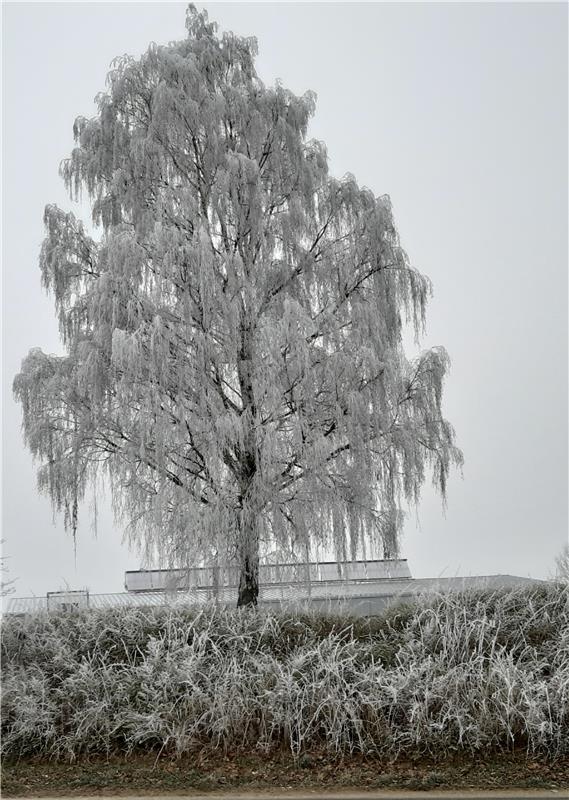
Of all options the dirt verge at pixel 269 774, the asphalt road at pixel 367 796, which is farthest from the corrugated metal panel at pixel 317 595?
the asphalt road at pixel 367 796

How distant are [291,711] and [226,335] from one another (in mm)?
5631

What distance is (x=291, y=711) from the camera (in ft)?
25.3

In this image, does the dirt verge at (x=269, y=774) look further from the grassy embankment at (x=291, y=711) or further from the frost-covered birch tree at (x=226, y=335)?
the frost-covered birch tree at (x=226, y=335)

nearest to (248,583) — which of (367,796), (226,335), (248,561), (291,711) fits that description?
(248,561)

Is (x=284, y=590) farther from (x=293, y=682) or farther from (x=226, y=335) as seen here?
(x=293, y=682)

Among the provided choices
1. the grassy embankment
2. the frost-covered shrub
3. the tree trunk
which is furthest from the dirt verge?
the tree trunk

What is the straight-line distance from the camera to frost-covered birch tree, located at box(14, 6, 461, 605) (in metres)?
11.0

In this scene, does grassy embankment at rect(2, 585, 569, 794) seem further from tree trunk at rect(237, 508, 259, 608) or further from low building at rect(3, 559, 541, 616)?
tree trunk at rect(237, 508, 259, 608)

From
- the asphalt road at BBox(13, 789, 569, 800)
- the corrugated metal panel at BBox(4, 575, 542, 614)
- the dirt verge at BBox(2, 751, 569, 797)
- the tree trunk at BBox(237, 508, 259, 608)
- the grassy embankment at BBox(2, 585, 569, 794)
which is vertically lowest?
the asphalt road at BBox(13, 789, 569, 800)

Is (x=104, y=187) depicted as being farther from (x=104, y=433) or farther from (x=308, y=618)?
(x=308, y=618)

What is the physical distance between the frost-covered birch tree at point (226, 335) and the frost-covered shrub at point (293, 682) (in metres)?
2.10

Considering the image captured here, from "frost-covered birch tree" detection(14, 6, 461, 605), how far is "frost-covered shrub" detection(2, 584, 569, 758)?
2100 mm

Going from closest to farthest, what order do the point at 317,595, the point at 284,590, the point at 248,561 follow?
1. the point at 248,561
2. the point at 284,590
3. the point at 317,595

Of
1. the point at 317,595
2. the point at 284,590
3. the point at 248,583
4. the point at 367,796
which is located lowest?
the point at 367,796
